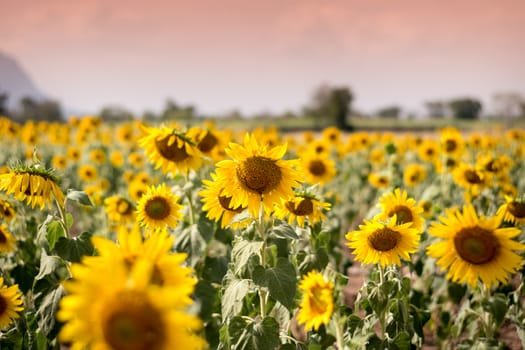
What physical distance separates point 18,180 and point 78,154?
7.49 meters

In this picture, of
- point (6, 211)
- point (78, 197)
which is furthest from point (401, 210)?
point (6, 211)

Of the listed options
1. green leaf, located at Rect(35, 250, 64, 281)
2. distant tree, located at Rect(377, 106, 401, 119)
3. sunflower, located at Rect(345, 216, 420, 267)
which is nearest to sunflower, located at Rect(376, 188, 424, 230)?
sunflower, located at Rect(345, 216, 420, 267)

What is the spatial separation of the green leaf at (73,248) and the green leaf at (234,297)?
919mm

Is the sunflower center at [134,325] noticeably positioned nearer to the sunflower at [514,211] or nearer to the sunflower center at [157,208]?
the sunflower center at [157,208]

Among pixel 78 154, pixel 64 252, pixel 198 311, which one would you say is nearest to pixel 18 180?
pixel 64 252

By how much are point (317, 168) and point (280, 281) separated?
126 inches

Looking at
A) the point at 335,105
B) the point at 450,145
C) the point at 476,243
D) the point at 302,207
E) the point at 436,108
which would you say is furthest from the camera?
the point at 436,108

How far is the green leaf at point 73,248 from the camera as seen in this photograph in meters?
2.58

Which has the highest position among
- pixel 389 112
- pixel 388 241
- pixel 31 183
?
pixel 389 112

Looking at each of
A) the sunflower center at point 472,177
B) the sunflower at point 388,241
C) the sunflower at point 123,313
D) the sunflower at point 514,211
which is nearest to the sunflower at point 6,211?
the sunflower at point 123,313

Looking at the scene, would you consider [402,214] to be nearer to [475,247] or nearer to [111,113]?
[475,247]

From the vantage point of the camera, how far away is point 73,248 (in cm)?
261

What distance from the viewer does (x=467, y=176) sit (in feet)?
16.4

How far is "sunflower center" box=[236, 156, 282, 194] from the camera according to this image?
2.32m
